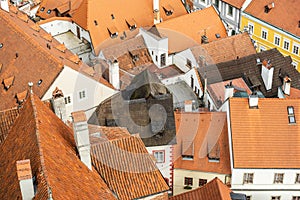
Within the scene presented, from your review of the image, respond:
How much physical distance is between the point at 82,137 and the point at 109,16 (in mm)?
30323

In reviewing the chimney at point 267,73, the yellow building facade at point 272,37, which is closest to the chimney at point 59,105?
the chimney at point 267,73

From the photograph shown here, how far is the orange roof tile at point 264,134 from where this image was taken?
37.8m

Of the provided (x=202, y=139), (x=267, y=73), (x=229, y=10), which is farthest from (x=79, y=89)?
(x=229, y=10)

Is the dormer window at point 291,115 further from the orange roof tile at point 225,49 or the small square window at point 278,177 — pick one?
the orange roof tile at point 225,49

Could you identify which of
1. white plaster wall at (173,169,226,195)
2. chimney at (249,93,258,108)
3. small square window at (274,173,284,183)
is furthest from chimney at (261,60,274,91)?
white plaster wall at (173,169,226,195)

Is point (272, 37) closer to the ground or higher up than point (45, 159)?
higher up

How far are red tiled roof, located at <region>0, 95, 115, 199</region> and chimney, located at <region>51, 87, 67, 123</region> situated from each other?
18.8 ft

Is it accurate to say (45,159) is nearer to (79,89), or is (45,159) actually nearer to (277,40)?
(79,89)

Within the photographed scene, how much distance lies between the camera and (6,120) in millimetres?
33312

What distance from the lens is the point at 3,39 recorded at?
4231 centimetres

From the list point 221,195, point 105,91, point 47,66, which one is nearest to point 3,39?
point 47,66

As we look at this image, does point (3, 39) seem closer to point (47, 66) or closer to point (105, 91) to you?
point (47, 66)

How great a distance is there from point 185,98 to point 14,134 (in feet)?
70.5

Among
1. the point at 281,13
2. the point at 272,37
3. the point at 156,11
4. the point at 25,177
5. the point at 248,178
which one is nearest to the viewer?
the point at 25,177
